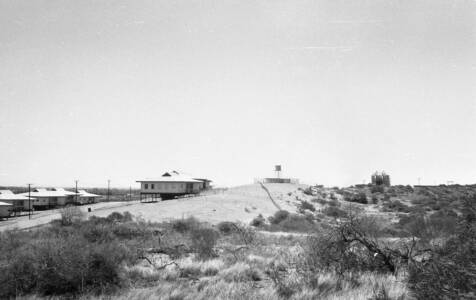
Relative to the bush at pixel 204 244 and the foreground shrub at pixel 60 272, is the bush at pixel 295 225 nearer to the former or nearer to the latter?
the bush at pixel 204 244

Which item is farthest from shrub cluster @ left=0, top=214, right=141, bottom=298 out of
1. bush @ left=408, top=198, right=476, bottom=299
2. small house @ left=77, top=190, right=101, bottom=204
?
small house @ left=77, top=190, right=101, bottom=204

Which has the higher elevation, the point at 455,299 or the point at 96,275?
the point at 455,299

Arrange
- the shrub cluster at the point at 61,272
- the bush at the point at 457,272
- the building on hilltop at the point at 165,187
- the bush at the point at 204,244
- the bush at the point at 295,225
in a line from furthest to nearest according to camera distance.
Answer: the building on hilltop at the point at 165,187 → the bush at the point at 295,225 → the bush at the point at 204,244 → the shrub cluster at the point at 61,272 → the bush at the point at 457,272

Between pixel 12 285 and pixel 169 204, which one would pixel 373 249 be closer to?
pixel 12 285

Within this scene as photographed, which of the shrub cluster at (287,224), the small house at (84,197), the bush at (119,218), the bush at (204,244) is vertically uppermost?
the bush at (204,244)

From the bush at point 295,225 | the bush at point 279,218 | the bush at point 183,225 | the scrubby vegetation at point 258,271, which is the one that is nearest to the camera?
the scrubby vegetation at point 258,271

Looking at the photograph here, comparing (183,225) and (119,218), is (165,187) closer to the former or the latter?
(119,218)

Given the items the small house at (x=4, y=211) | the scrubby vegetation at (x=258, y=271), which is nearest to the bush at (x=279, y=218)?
the scrubby vegetation at (x=258, y=271)

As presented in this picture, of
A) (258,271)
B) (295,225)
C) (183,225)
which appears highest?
(258,271)

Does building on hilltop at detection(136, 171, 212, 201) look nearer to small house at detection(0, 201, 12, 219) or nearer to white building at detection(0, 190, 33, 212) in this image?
small house at detection(0, 201, 12, 219)

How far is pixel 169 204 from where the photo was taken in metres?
41.8

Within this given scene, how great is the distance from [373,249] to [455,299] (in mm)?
5084

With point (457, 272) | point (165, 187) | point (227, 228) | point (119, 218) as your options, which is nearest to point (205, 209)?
point (119, 218)

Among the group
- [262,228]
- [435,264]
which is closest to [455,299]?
[435,264]
